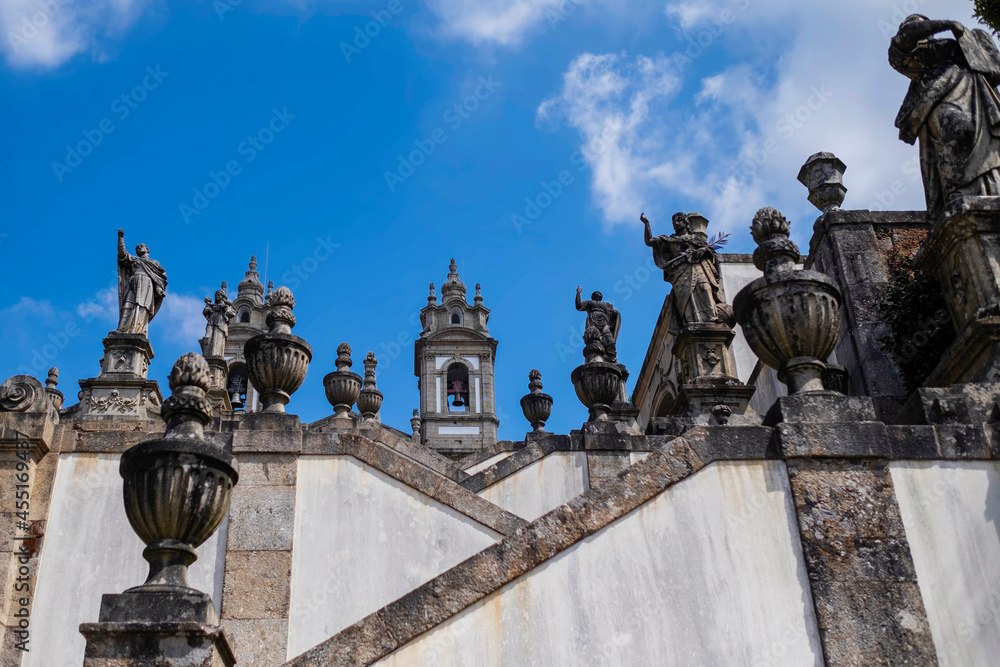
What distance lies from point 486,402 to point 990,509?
42811mm

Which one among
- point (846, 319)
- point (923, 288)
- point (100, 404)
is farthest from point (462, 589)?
point (100, 404)

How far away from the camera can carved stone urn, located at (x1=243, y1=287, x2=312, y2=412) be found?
8156mm

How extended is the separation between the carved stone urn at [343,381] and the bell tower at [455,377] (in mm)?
30736

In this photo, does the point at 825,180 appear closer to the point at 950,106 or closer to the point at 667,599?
the point at 950,106

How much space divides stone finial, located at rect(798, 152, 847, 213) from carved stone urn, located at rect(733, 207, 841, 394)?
606 centimetres

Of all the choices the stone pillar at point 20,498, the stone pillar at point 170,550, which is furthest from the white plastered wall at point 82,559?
the stone pillar at point 170,550

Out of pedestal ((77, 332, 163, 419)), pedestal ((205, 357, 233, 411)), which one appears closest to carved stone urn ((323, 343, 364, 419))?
pedestal ((77, 332, 163, 419))

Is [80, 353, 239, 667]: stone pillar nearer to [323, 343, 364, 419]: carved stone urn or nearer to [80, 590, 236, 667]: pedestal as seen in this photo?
[80, 590, 236, 667]: pedestal

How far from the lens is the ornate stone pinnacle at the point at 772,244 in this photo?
6.02 meters

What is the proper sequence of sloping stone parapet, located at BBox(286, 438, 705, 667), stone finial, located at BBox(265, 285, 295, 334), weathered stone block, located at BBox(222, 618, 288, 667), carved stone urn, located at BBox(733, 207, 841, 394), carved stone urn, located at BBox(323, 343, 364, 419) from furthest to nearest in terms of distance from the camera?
carved stone urn, located at BBox(323, 343, 364, 419) < stone finial, located at BBox(265, 285, 295, 334) < weathered stone block, located at BBox(222, 618, 288, 667) < carved stone urn, located at BBox(733, 207, 841, 394) < sloping stone parapet, located at BBox(286, 438, 705, 667)

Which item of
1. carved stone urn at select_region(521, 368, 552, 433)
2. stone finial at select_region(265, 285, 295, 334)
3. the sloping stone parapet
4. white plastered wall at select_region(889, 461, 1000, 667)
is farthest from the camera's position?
carved stone urn at select_region(521, 368, 552, 433)

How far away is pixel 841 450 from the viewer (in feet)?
17.4

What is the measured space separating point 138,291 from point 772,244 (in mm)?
9498

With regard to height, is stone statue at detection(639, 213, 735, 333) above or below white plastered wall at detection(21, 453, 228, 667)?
above
